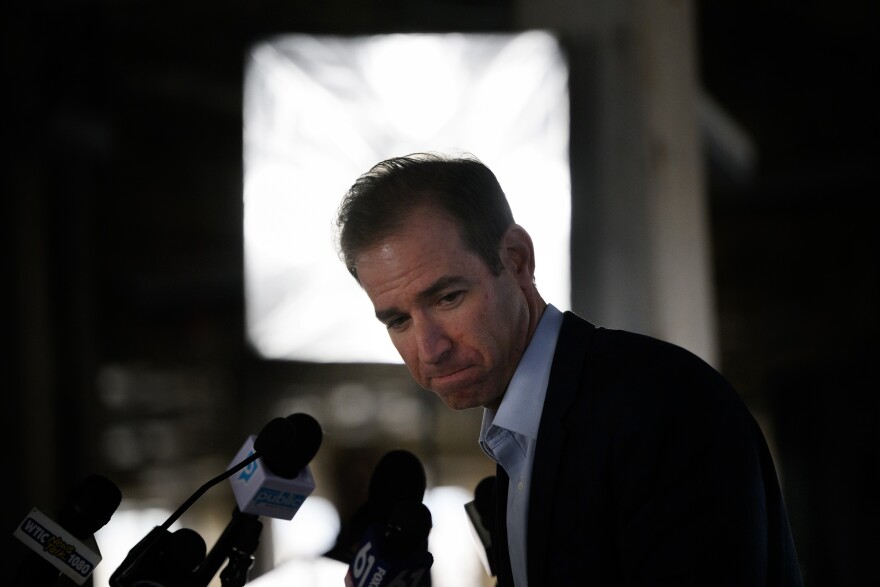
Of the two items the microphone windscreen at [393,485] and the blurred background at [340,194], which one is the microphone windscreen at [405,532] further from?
the blurred background at [340,194]

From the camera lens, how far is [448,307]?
3.70ft

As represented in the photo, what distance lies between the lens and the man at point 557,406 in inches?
35.2

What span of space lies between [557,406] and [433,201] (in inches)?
11.5

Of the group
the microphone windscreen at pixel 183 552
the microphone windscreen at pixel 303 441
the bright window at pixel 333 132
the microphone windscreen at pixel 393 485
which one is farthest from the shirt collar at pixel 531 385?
the bright window at pixel 333 132

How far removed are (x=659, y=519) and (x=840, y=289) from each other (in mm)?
5677

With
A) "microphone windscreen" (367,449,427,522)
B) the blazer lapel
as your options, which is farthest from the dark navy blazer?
"microphone windscreen" (367,449,427,522)

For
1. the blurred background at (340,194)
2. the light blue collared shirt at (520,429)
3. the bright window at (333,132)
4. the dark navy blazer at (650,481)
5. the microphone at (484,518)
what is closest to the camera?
the dark navy blazer at (650,481)

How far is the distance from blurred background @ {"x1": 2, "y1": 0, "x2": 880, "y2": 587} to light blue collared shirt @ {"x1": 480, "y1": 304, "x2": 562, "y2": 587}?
0.92 metres

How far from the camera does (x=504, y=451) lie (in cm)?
113

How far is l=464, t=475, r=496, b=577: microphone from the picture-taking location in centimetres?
131

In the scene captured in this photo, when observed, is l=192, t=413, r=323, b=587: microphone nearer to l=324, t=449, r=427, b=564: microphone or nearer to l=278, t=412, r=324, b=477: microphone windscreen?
l=278, t=412, r=324, b=477: microphone windscreen

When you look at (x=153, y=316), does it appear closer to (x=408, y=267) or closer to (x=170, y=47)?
(x=170, y=47)

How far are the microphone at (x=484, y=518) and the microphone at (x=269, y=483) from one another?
0.94ft

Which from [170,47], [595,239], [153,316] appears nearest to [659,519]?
[595,239]
